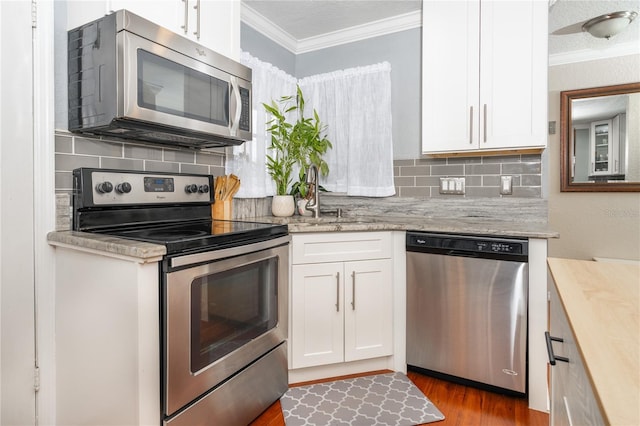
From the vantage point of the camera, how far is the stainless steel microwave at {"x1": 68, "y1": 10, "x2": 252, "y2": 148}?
1453 millimetres

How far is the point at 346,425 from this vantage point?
1.72 m

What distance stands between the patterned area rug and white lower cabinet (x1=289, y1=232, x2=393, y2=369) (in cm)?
14

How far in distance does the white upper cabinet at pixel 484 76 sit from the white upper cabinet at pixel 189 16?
4.16 feet

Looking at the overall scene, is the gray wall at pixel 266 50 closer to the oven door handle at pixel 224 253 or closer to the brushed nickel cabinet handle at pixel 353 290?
the oven door handle at pixel 224 253

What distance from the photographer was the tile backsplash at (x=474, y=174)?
91.8 inches

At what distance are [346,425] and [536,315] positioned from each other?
1.10m

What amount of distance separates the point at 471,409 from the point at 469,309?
0.50 metres


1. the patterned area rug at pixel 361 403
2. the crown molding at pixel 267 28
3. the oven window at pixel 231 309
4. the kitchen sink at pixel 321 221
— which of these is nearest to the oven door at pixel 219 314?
the oven window at pixel 231 309

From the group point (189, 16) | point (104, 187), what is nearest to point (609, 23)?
point (189, 16)

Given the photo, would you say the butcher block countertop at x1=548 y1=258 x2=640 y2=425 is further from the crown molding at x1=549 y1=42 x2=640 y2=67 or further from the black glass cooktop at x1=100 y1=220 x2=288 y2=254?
the crown molding at x1=549 y1=42 x2=640 y2=67

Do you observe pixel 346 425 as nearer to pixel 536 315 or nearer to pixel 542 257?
pixel 536 315

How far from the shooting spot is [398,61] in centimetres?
276

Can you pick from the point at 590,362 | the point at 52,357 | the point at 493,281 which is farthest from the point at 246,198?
the point at 590,362

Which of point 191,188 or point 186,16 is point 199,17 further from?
point 191,188
